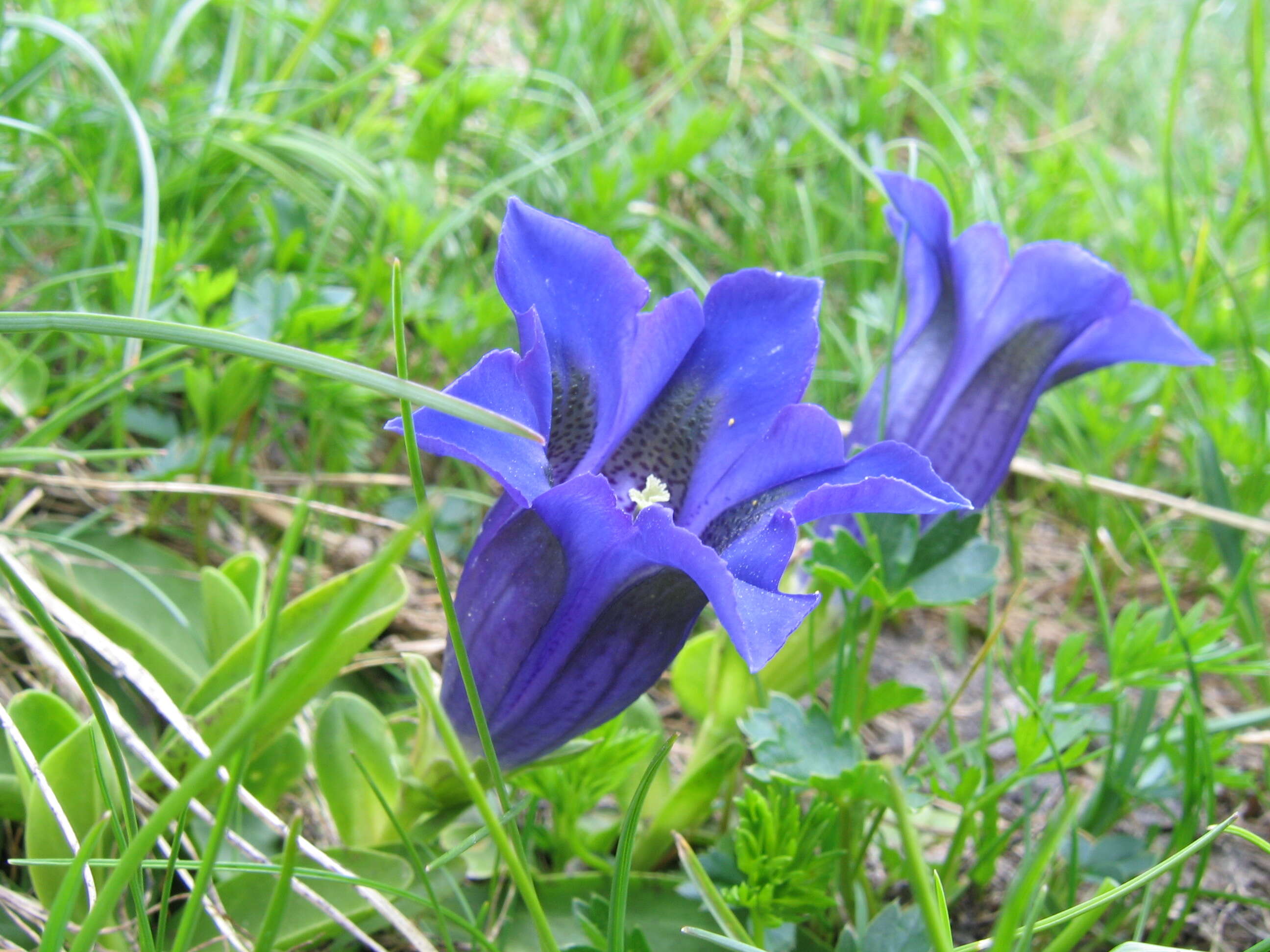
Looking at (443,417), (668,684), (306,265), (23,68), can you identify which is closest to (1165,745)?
(668,684)

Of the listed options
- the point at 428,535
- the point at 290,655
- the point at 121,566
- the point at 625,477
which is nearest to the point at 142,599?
the point at 121,566

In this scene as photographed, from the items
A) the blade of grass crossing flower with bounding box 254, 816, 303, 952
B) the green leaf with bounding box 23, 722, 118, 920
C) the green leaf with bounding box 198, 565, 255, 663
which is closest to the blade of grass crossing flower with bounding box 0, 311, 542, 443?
the blade of grass crossing flower with bounding box 254, 816, 303, 952

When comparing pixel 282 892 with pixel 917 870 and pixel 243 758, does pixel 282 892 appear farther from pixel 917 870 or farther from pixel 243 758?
pixel 917 870

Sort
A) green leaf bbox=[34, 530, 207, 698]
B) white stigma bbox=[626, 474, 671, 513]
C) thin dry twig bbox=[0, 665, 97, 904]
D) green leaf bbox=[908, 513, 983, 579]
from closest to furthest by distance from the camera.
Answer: thin dry twig bbox=[0, 665, 97, 904]
white stigma bbox=[626, 474, 671, 513]
green leaf bbox=[908, 513, 983, 579]
green leaf bbox=[34, 530, 207, 698]

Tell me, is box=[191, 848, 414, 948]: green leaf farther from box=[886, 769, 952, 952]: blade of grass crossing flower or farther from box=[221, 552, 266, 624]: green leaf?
box=[886, 769, 952, 952]: blade of grass crossing flower

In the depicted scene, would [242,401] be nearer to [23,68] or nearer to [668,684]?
[23,68]
